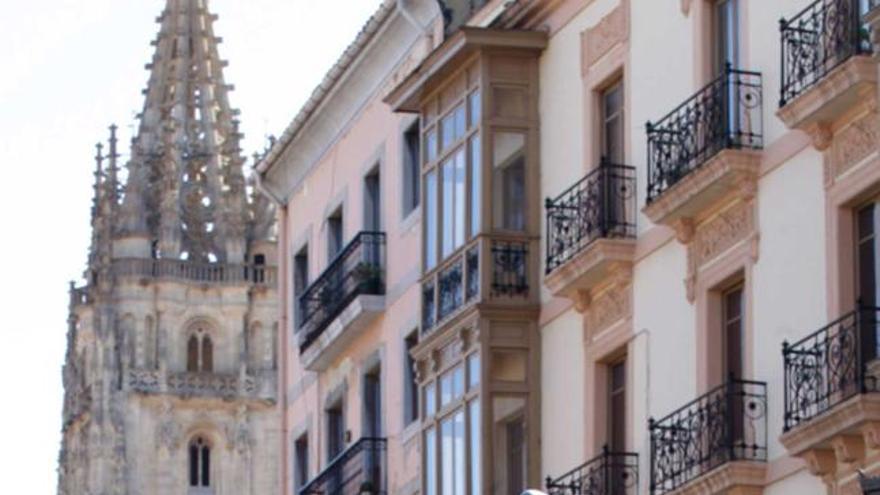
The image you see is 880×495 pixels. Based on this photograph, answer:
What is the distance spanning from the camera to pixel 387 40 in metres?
48.3

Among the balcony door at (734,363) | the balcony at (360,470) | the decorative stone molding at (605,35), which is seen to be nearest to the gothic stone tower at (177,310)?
the balcony at (360,470)

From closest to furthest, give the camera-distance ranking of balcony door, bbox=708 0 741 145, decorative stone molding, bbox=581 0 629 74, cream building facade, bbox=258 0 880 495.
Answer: cream building facade, bbox=258 0 880 495, balcony door, bbox=708 0 741 145, decorative stone molding, bbox=581 0 629 74

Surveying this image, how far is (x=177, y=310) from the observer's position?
17800 centimetres

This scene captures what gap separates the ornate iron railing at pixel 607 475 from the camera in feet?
123

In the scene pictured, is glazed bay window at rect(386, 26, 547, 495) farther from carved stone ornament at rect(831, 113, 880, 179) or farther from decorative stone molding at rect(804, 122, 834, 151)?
carved stone ornament at rect(831, 113, 880, 179)

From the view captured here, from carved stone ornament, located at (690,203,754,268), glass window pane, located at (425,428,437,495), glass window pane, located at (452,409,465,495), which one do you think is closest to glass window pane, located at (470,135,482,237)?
glass window pane, located at (452,409,465,495)

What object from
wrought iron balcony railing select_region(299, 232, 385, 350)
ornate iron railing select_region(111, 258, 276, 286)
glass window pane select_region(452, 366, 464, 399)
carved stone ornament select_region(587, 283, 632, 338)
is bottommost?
glass window pane select_region(452, 366, 464, 399)

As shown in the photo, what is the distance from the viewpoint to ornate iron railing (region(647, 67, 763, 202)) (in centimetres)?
3544

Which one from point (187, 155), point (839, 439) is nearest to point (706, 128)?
point (839, 439)

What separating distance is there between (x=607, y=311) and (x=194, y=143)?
145 meters

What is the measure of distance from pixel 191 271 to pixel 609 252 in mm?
141912

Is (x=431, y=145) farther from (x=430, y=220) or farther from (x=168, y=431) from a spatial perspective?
(x=168, y=431)

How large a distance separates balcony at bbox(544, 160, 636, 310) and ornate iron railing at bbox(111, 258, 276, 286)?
138 meters

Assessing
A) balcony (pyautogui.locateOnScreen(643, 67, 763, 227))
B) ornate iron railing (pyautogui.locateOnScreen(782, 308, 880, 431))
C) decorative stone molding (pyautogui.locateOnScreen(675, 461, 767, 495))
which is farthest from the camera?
balcony (pyautogui.locateOnScreen(643, 67, 763, 227))
